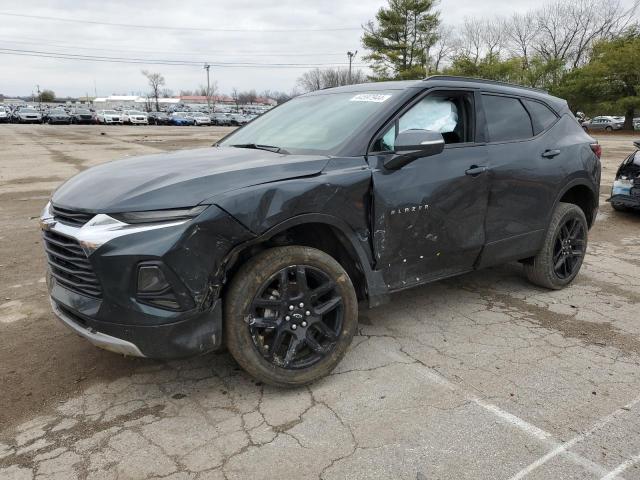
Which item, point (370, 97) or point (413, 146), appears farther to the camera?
point (370, 97)

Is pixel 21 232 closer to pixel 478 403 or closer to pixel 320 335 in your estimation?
pixel 320 335

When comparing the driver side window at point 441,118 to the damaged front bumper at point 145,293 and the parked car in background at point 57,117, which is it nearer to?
the damaged front bumper at point 145,293

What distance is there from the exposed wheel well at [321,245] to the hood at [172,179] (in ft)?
1.20

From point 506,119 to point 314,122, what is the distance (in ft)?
5.41

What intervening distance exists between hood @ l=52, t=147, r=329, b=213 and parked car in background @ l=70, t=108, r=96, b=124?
51.4 meters

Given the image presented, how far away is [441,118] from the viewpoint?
3.81m

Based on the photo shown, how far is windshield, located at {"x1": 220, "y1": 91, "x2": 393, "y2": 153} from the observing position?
3393mm

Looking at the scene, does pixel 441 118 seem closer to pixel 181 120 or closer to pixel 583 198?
pixel 583 198

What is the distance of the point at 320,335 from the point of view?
3.09m

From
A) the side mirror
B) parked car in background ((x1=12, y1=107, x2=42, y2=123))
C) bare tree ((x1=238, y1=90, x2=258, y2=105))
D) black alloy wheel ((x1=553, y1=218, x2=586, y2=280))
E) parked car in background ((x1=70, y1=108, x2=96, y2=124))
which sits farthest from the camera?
bare tree ((x1=238, y1=90, x2=258, y2=105))

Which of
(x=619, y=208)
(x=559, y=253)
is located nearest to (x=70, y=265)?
(x=559, y=253)

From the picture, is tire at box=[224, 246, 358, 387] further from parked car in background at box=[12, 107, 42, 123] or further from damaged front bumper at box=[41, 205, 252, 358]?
parked car in background at box=[12, 107, 42, 123]

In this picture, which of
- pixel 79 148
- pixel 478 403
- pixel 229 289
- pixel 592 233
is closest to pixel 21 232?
pixel 229 289

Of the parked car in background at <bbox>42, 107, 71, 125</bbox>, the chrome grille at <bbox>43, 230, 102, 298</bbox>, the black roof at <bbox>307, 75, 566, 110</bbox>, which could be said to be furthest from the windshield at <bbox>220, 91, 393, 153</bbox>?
the parked car in background at <bbox>42, 107, 71, 125</bbox>
